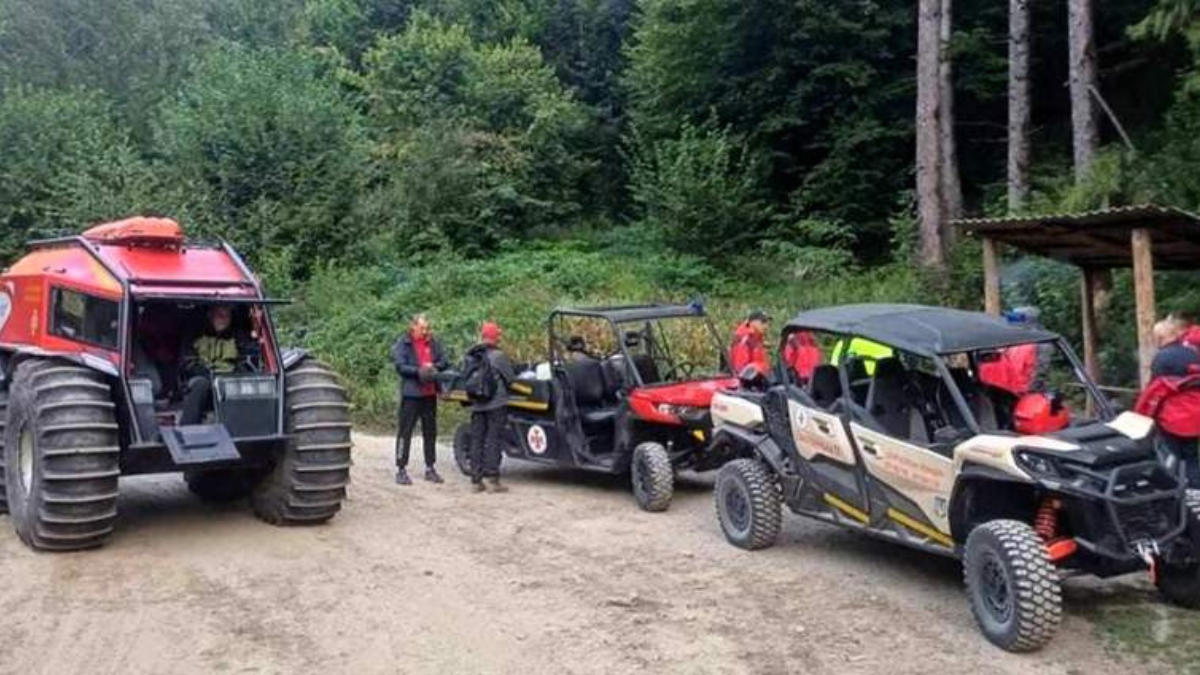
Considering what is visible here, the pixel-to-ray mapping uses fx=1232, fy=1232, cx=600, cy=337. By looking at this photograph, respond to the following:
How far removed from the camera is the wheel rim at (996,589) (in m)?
6.68

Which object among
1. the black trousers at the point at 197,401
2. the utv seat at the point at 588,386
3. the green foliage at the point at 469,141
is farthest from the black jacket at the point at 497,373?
the green foliage at the point at 469,141

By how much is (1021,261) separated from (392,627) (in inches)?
491

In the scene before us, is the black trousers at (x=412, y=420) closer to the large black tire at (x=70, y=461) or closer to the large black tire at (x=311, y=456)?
the large black tire at (x=311, y=456)

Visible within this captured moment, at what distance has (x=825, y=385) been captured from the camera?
8812 mm

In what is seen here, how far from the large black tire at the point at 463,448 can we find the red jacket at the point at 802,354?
13.2ft

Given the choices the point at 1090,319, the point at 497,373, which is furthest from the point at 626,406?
the point at 1090,319

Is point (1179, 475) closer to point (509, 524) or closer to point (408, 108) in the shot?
point (509, 524)

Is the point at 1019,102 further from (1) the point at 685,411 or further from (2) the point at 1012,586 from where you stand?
(2) the point at 1012,586

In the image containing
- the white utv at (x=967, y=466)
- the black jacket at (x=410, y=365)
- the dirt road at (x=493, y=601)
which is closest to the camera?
the dirt road at (x=493, y=601)

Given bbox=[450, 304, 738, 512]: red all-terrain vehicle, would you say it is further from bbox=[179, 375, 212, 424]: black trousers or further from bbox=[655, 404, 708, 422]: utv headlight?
bbox=[179, 375, 212, 424]: black trousers

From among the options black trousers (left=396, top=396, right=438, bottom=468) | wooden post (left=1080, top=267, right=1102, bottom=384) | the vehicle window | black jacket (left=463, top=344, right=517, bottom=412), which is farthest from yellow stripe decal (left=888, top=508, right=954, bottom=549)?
the vehicle window

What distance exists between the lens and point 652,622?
7305 mm

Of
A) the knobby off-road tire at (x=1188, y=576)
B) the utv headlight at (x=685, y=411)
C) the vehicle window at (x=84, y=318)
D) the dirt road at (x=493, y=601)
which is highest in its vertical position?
the vehicle window at (x=84, y=318)

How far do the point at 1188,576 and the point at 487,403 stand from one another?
646 cm
